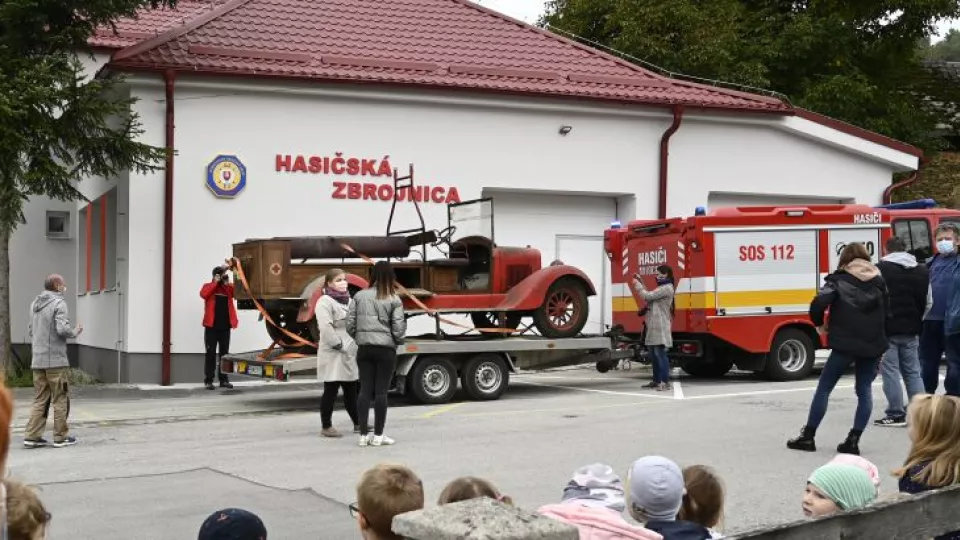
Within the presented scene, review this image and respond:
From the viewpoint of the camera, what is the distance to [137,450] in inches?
469

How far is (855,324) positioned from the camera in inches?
417

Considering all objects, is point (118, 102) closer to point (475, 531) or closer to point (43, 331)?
point (43, 331)

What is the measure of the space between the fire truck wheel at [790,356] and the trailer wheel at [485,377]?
14.1 feet

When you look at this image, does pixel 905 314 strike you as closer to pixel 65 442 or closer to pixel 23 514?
pixel 65 442

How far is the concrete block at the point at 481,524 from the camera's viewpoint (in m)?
2.85

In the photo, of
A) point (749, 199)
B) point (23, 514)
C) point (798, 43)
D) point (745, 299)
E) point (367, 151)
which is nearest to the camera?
point (23, 514)

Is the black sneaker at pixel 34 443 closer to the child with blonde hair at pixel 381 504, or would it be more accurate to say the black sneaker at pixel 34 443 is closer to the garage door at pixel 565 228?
the child with blonde hair at pixel 381 504

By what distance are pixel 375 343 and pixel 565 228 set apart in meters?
11.3

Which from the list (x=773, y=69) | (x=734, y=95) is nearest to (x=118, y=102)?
(x=734, y=95)

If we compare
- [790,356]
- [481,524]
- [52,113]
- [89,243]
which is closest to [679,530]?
[481,524]

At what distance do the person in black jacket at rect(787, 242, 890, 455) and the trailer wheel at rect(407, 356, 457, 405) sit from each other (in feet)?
19.3

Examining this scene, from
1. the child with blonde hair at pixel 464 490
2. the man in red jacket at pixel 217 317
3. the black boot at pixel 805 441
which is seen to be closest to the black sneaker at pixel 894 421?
the black boot at pixel 805 441

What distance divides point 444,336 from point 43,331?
548 centimetres

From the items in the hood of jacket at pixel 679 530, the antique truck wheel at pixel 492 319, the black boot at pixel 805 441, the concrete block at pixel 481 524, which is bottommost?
the black boot at pixel 805 441
